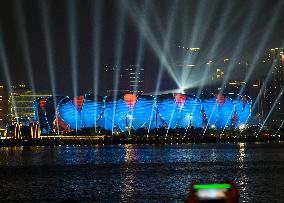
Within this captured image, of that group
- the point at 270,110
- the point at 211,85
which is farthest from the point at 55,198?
the point at 211,85

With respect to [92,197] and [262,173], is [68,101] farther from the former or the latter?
[92,197]

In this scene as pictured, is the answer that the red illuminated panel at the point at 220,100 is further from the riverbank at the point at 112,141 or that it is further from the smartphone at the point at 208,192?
the smartphone at the point at 208,192

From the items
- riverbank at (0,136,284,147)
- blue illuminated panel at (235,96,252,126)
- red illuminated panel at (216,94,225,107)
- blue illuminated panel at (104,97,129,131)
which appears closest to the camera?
riverbank at (0,136,284,147)

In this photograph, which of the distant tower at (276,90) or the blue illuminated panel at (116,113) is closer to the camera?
the blue illuminated panel at (116,113)

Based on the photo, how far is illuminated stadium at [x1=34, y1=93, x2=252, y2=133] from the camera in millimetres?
111688

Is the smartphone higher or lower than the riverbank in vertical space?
higher

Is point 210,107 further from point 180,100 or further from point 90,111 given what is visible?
point 90,111

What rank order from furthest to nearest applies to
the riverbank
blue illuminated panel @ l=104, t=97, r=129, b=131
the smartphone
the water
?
blue illuminated panel @ l=104, t=97, r=129, b=131 < the riverbank < the water < the smartphone

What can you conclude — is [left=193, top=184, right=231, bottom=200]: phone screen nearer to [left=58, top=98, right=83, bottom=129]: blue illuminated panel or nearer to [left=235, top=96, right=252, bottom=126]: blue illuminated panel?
[left=58, top=98, right=83, bottom=129]: blue illuminated panel

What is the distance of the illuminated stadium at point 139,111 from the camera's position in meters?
112

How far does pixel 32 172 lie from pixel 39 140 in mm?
63928

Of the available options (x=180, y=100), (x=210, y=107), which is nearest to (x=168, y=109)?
(x=180, y=100)

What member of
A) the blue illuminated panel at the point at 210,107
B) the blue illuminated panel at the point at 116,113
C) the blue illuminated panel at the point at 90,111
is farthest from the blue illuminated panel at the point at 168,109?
the blue illuminated panel at the point at 90,111

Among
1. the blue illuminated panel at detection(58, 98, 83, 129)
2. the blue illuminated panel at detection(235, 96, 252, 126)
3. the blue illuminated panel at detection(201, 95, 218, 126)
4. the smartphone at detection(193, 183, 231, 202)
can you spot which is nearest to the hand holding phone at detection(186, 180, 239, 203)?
the smartphone at detection(193, 183, 231, 202)
